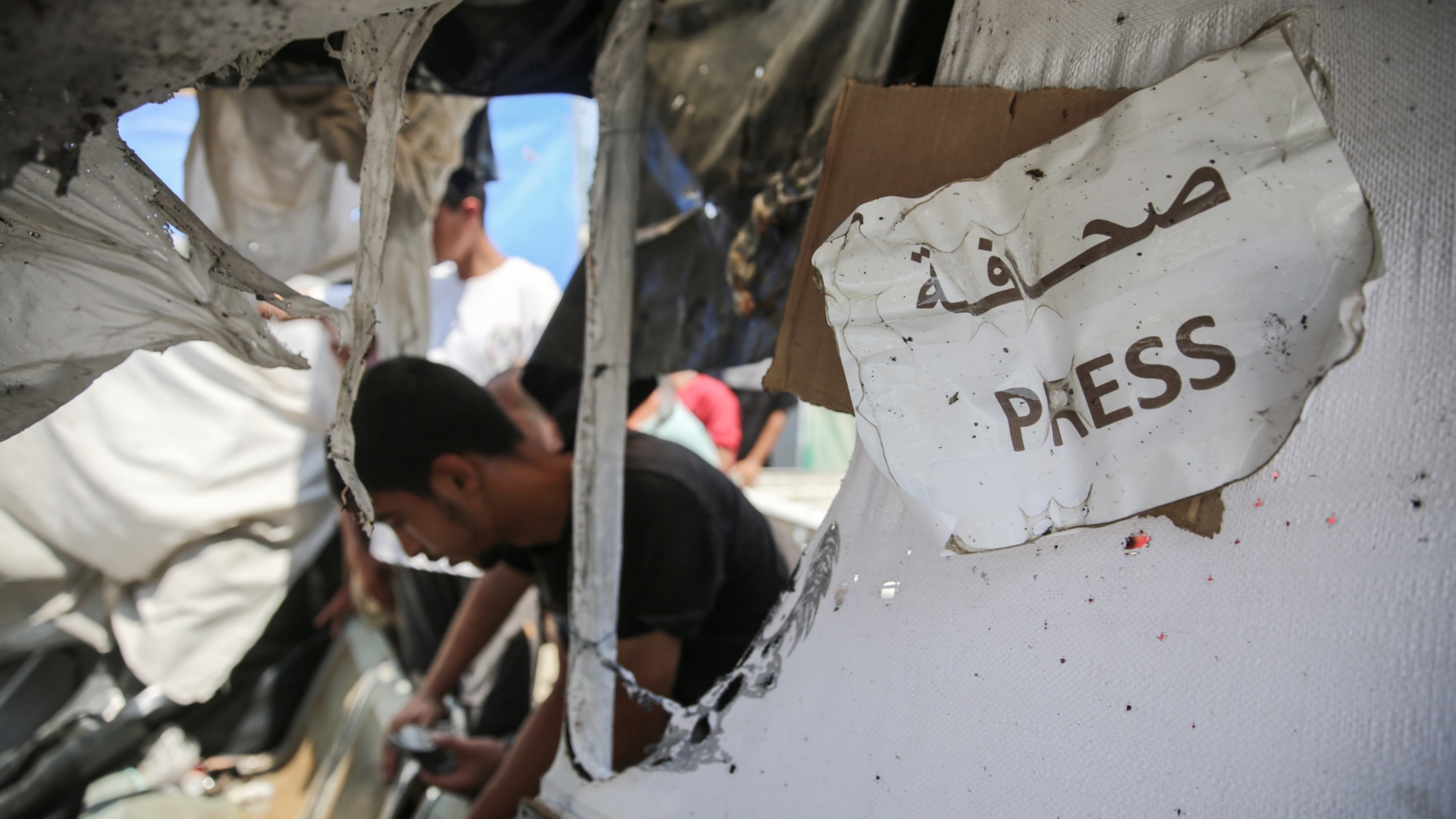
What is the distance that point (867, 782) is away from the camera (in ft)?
2.10

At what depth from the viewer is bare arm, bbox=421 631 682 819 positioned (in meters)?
1.01

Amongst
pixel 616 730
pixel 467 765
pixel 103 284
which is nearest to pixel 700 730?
pixel 616 730

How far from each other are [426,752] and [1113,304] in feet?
4.99

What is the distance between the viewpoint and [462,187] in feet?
6.59

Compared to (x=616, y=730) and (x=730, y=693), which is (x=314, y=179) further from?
(x=730, y=693)

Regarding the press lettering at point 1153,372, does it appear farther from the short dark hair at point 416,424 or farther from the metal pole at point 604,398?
the short dark hair at point 416,424

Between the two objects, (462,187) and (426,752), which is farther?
(462,187)

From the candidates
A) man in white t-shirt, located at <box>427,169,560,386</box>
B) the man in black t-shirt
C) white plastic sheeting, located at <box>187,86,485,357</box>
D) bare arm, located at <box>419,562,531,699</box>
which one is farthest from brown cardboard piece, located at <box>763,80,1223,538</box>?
man in white t-shirt, located at <box>427,169,560,386</box>

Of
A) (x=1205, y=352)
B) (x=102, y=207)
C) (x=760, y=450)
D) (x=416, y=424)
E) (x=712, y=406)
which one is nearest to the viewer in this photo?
(x=1205, y=352)

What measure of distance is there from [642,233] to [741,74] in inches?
15.8

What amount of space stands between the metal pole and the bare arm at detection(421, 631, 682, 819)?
0.08 metres

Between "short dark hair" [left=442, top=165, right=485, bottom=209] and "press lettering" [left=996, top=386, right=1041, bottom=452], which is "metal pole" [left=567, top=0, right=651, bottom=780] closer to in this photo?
"press lettering" [left=996, top=386, right=1041, bottom=452]

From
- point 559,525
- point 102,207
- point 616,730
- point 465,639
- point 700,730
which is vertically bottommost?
point 465,639

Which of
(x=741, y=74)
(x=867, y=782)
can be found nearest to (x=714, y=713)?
(x=867, y=782)
